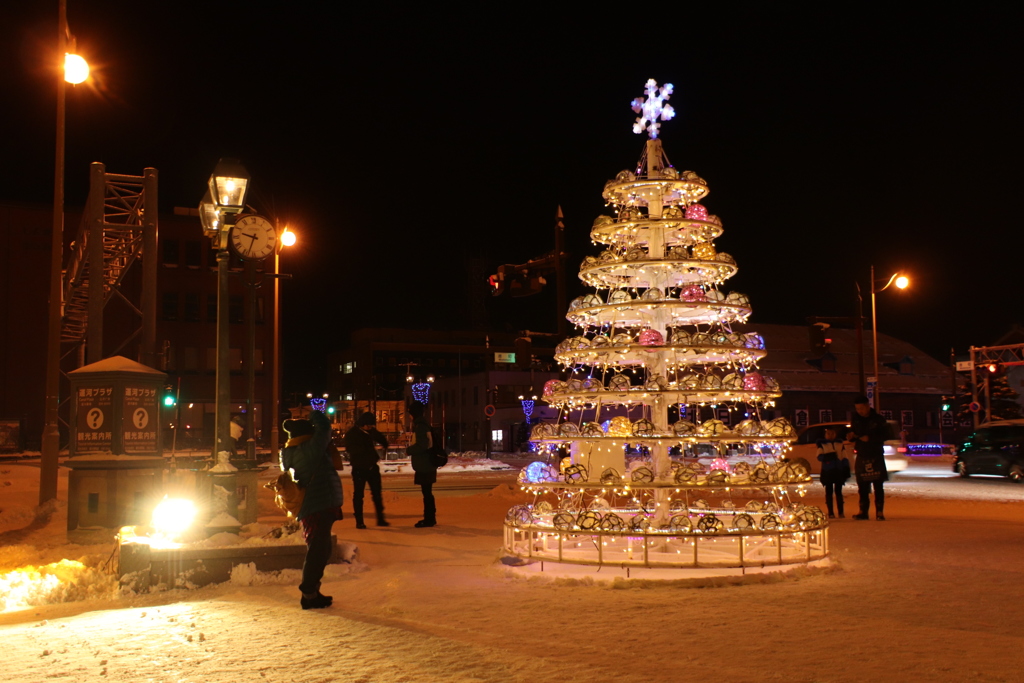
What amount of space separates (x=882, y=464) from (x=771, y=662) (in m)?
9.93

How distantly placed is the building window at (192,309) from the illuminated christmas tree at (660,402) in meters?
55.3

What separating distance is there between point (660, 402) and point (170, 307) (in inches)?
2235

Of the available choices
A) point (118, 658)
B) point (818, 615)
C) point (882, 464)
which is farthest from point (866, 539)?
point (118, 658)

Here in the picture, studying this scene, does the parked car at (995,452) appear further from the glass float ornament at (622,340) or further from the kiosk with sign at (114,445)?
the kiosk with sign at (114,445)

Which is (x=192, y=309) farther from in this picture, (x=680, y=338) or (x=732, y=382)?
(x=732, y=382)

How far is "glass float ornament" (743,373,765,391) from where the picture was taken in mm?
10062

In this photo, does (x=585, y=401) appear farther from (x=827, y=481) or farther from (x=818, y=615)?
(x=827, y=481)

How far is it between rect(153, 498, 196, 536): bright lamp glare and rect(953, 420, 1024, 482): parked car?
23.5 m

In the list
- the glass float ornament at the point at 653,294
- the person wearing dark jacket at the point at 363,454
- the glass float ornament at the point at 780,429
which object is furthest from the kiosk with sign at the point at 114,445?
the glass float ornament at the point at 780,429

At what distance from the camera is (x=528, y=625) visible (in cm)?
707

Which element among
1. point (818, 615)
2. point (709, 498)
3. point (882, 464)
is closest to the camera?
point (818, 615)

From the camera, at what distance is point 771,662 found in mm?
5812

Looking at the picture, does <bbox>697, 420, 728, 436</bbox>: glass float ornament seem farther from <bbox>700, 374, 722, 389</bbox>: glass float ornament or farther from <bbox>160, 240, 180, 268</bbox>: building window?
<bbox>160, 240, 180, 268</bbox>: building window

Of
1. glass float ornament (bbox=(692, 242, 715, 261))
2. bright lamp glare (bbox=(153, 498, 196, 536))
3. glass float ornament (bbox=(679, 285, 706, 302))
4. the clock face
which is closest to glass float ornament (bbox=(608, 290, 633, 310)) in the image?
glass float ornament (bbox=(679, 285, 706, 302))
